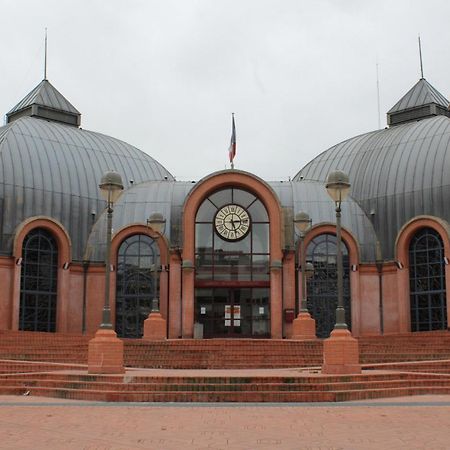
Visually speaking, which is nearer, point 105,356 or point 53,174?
point 105,356

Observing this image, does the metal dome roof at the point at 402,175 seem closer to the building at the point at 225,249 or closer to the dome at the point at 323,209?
the building at the point at 225,249

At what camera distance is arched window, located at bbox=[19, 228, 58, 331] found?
4041 centimetres

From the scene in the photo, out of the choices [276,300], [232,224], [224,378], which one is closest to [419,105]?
[232,224]

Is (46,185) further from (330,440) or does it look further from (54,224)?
(330,440)

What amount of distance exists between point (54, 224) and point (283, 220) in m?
13.0

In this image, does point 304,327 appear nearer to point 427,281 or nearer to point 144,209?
point 427,281

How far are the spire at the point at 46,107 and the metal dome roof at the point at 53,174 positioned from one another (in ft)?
7.03

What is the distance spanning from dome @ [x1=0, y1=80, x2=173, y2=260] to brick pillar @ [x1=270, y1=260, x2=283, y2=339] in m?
12.0

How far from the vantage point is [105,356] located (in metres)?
21.6

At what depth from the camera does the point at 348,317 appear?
1614 inches

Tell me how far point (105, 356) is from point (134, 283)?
66.7 ft

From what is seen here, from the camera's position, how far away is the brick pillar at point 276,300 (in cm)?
3875

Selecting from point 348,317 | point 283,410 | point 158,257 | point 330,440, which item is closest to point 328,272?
point 348,317

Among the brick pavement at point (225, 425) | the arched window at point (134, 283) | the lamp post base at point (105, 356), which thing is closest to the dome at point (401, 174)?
the arched window at point (134, 283)
